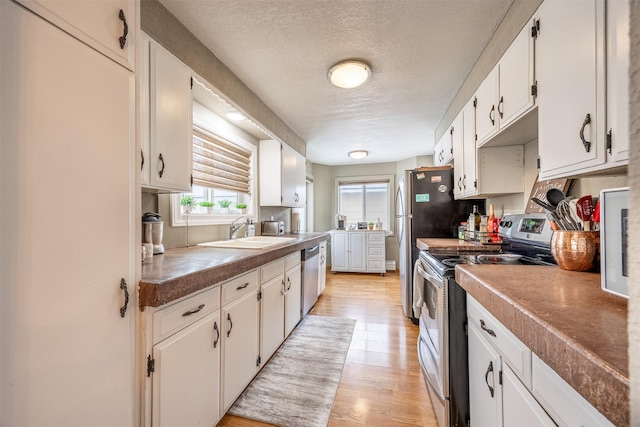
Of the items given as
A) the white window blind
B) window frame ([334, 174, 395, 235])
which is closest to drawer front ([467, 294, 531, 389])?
the white window blind

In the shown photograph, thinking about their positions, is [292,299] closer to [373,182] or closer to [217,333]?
[217,333]

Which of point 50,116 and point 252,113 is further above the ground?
point 252,113

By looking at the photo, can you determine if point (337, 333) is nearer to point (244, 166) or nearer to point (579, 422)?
point (244, 166)

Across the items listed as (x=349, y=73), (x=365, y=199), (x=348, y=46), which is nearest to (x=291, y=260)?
(x=349, y=73)

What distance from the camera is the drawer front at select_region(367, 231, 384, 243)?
16.9 feet

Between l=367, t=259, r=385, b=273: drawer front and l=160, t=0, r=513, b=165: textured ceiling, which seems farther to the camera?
l=367, t=259, r=385, b=273: drawer front

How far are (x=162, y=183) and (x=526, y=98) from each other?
1.96 meters

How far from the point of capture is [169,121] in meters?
1.53

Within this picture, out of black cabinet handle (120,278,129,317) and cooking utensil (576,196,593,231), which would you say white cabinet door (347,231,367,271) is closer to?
cooking utensil (576,196,593,231)

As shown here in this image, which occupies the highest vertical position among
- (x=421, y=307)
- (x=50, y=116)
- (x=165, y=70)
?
(x=165, y=70)

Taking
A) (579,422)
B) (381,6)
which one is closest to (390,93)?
(381,6)

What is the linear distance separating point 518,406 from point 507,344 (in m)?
0.17

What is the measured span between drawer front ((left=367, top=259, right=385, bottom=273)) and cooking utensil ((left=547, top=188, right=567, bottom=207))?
3832 millimetres

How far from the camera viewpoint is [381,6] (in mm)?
1539
